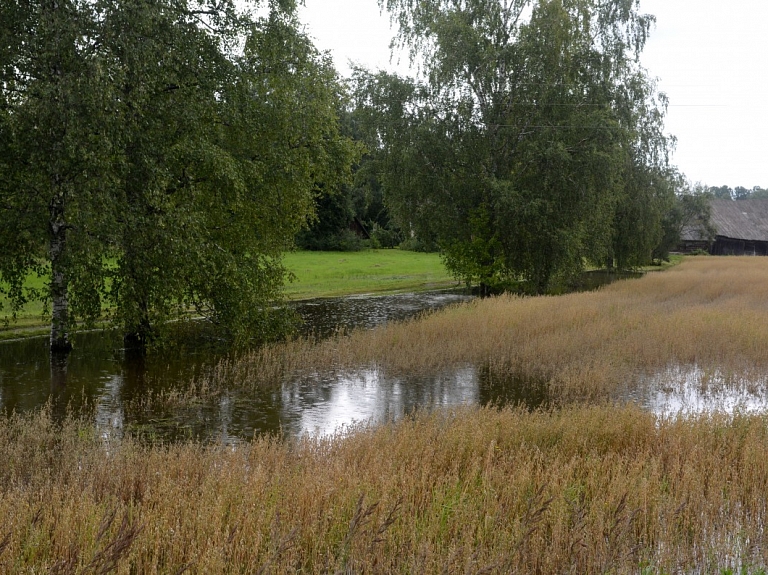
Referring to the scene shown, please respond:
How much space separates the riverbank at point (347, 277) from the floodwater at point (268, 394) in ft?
10.8

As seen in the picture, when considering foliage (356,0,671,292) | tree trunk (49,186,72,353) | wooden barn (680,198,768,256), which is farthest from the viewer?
wooden barn (680,198,768,256)

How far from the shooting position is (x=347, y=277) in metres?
37.9

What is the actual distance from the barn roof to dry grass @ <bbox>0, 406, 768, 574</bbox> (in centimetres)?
7069

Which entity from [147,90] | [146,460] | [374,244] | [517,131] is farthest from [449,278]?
[146,460]

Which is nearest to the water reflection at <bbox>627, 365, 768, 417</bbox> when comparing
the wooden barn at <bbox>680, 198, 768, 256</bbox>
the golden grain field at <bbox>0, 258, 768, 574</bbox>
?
the golden grain field at <bbox>0, 258, 768, 574</bbox>

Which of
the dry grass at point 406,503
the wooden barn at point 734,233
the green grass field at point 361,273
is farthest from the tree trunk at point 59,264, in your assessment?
the wooden barn at point 734,233

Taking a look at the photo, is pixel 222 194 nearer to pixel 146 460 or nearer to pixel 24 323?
pixel 24 323

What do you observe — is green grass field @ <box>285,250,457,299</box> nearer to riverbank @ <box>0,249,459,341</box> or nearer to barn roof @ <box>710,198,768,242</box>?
riverbank @ <box>0,249,459,341</box>

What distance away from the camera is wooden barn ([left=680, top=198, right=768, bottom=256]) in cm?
7312

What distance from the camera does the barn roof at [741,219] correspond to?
2945 inches

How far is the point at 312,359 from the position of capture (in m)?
15.1

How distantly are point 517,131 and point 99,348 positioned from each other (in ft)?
62.3

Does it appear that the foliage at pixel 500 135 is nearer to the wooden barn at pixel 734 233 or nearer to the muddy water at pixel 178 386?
the muddy water at pixel 178 386

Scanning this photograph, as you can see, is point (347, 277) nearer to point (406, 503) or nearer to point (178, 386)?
point (178, 386)
